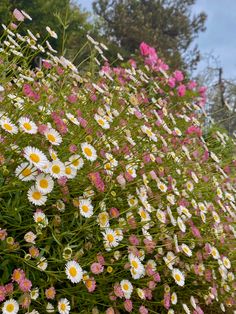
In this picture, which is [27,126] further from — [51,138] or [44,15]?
[44,15]

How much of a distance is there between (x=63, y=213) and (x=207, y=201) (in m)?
1.39

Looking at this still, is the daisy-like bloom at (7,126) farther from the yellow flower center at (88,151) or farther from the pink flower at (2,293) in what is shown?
the pink flower at (2,293)

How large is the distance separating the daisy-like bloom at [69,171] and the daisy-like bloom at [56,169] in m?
0.04

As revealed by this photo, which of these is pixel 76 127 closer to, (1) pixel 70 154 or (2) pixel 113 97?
(1) pixel 70 154

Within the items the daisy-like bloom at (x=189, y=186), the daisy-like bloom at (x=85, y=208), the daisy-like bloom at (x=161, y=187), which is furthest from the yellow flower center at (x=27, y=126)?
the daisy-like bloom at (x=189, y=186)

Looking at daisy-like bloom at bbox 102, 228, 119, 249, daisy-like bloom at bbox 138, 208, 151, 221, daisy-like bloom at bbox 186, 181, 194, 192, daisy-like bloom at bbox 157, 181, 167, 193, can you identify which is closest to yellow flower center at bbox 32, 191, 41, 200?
daisy-like bloom at bbox 102, 228, 119, 249

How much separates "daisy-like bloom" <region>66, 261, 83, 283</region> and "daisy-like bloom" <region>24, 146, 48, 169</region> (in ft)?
1.16

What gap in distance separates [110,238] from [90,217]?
0.11 m

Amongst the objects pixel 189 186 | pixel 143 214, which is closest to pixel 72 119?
pixel 143 214

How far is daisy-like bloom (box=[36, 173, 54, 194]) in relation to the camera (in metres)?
1.61

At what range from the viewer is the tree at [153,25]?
68.8 ft

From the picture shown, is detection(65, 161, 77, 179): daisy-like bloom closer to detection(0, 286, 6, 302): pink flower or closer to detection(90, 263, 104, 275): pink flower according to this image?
detection(90, 263, 104, 275): pink flower

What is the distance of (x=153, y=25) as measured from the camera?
22.4 metres

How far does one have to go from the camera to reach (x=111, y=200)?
84.0 inches
